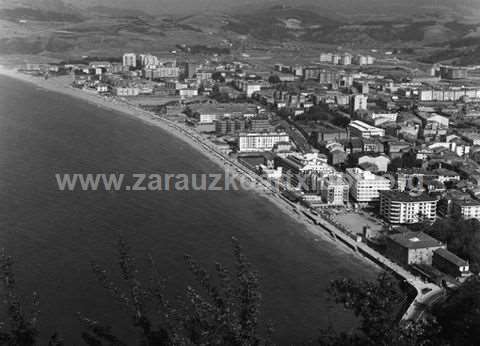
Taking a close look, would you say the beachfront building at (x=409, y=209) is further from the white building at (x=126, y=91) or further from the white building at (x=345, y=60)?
the white building at (x=345, y=60)

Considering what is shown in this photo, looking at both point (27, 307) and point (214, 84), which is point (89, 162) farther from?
point (214, 84)

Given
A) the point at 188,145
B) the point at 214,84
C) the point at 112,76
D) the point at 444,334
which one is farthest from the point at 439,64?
the point at 444,334

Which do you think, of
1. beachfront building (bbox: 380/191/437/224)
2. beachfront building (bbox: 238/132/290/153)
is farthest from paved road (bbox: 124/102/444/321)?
beachfront building (bbox: 238/132/290/153)

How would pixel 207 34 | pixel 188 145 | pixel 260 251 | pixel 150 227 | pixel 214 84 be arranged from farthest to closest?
pixel 207 34, pixel 214 84, pixel 188 145, pixel 150 227, pixel 260 251

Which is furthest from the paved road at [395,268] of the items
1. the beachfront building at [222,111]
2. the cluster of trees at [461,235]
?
the beachfront building at [222,111]

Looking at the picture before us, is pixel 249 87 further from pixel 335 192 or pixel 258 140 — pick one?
pixel 335 192

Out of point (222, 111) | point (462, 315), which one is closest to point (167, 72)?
point (222, 111)
